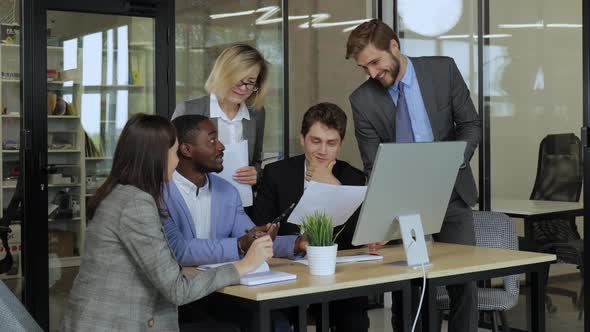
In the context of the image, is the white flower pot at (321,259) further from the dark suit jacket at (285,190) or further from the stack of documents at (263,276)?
the dark suit jacket at (285,190)

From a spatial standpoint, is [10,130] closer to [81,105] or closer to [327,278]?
[81,105]

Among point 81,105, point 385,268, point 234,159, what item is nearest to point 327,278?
point 385,268

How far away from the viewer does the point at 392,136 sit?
3883 mm

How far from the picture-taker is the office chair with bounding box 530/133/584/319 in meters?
4.75

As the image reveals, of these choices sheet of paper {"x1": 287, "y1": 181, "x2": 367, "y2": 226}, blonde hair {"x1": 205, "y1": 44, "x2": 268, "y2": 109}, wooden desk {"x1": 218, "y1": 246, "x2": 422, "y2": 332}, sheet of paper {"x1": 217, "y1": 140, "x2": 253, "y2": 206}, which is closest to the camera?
wooden desk {"x1": 218, "y1": 246, "x2": 422, "y2": 332}

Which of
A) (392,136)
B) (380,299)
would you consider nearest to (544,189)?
(392,136)

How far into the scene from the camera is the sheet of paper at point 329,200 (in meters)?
3.16

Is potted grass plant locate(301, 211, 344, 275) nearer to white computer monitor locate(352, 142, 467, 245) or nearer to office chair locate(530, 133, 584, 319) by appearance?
white computer monitor locate(352, 142, 467, 245)

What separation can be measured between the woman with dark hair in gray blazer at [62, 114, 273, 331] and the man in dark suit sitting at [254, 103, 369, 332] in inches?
40.1

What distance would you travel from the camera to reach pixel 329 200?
10.5ft

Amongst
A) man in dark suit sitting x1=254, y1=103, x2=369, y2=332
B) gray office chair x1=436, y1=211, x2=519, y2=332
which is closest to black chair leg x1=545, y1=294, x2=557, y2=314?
gray office chair x1=436, y1=211, x2=519, y2=332

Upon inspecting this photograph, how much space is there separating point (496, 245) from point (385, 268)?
5.02 feet

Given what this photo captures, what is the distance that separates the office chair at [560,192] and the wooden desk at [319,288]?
1952 mm

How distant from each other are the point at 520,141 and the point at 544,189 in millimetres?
355
